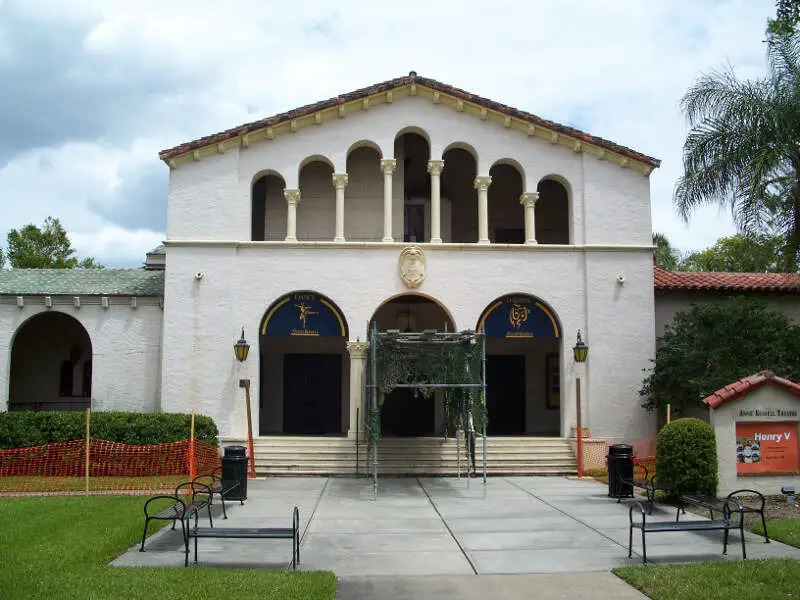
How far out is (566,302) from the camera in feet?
69.7

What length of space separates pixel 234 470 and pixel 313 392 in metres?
9.90

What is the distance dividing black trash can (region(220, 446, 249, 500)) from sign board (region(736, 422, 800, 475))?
358 inches

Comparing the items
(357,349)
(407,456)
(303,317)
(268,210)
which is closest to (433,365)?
(407,456)

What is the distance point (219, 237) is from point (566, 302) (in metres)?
9.50

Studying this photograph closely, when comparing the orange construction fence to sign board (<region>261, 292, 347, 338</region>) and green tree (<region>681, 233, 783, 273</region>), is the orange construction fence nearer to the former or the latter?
sign board (<region>261, 292, 347, 338</region>)

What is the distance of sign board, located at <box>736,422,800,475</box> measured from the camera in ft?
46.3

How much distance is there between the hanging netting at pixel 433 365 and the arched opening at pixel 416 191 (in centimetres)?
738

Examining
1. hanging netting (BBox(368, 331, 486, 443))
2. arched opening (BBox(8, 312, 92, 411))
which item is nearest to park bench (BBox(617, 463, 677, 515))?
hanging netting (BBox(368, 331, 486, 443))

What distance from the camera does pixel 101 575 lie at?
28.9 feet

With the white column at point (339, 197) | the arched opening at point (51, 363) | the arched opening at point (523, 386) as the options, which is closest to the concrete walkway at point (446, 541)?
the white column at point (339, 197)

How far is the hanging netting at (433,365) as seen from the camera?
1670cm

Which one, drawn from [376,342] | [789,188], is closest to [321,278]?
[376,342]

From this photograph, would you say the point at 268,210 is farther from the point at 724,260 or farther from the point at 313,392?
the point at 724,260

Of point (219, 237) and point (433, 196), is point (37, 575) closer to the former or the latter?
point (219, 237)
